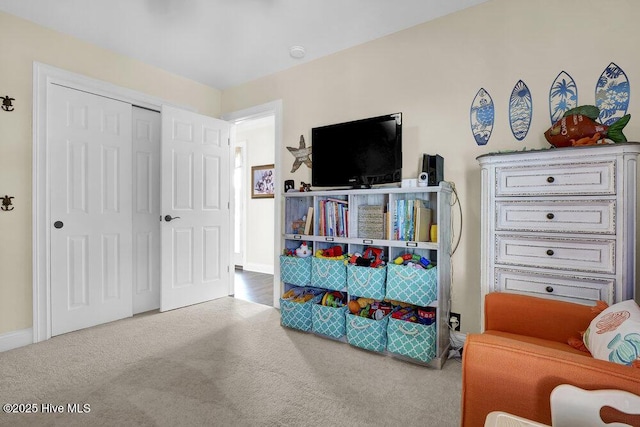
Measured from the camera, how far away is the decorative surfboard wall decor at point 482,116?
2.24 meters

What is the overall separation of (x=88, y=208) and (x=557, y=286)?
3591 millimetres

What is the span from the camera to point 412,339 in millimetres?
2088

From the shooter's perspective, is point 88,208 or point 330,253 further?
point 88,208

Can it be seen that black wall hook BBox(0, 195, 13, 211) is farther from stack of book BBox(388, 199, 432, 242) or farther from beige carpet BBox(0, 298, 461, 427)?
stack of book BBox(388, 199, 432, 242)

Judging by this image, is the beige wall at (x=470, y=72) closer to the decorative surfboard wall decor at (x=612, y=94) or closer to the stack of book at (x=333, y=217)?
the decorative surfboard wall decor at (x=612, y=94)

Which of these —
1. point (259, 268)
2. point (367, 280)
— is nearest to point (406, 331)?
point (367, 280)

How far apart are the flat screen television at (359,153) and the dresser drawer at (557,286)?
101 centimetres

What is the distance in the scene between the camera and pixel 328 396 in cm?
175

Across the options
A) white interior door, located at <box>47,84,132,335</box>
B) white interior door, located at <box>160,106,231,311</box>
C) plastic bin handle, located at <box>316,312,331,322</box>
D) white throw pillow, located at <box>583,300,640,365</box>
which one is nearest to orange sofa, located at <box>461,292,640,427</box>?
white throw pillow, located at <box>583,300,640,365</box>

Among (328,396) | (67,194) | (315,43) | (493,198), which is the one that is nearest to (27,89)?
(67,194)

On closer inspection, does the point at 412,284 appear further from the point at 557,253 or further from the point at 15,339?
the point at 15,339

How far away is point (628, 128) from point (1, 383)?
13.4 feet

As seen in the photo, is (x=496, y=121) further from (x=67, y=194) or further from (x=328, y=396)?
(x=67, y=194)

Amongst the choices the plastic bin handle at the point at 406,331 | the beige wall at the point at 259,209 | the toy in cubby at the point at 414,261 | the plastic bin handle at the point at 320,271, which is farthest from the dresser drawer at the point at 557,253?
the beige wall at the point at 259,209
